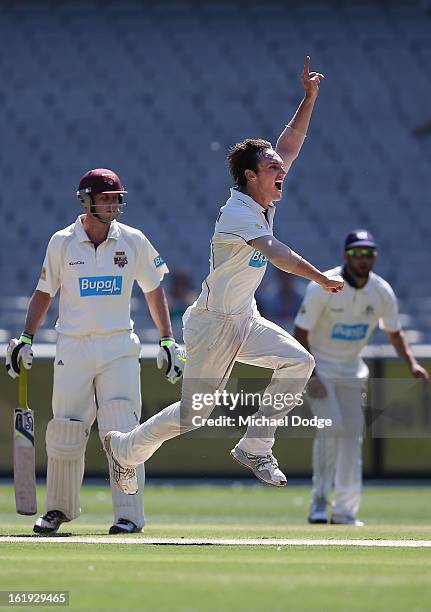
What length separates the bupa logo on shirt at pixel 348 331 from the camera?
1055 centimetres

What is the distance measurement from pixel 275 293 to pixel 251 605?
970cm

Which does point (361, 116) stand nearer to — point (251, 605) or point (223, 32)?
point (223, 32)

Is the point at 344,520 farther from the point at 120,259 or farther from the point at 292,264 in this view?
the point at 292,264

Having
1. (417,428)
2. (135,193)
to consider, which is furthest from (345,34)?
(417,428)

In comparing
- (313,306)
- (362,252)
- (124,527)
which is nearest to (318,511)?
(313,306)

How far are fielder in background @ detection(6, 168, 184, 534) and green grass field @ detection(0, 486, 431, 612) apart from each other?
29cm

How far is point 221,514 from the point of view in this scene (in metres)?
11.0

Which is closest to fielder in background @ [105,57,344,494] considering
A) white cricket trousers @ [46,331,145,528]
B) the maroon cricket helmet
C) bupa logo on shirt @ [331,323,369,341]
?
white cricket trousers @ [46,331,145,528]

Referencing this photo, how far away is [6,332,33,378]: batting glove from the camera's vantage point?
26.2ft

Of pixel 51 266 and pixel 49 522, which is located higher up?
pixel 51 266

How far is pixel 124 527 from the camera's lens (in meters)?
8.05

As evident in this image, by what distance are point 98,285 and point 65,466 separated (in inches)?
42.1

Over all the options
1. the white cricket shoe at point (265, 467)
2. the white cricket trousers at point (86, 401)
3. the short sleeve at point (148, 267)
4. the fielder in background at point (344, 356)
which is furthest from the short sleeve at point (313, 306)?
the white cricket shoe at point (265, 467)

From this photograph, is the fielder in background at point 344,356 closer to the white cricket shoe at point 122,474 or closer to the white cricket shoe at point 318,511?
the white cricket shoe at point 318,511
